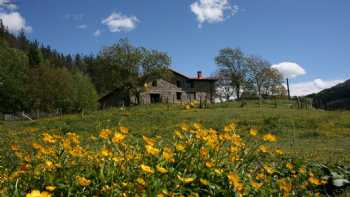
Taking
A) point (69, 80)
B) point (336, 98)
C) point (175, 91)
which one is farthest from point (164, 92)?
point (336, 98)

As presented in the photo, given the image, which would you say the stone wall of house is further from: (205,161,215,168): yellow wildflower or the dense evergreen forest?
(205,161,215,168): yellow wildflower

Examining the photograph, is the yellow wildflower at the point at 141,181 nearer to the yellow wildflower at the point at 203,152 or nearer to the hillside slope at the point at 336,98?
the yellow wildflower at the point at 203,152

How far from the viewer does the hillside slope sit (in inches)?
1528

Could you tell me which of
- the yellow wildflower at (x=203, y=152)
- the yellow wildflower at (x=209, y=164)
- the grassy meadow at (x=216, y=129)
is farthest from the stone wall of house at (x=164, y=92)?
the yellow wildflower at (x=209, y=164)

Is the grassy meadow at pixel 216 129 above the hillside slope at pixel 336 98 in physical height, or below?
below

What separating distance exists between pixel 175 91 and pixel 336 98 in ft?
77.9

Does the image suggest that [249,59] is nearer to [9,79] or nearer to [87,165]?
[9,79]

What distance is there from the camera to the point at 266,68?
224 feet

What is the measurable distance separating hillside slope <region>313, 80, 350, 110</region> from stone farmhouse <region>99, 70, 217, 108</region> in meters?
17.0

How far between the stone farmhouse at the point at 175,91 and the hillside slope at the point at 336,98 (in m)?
17.0

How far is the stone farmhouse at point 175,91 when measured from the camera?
177 ft

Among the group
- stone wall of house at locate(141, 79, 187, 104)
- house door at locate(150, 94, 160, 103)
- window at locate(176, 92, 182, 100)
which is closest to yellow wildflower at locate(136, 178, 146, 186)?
stone wall of house at locate(141, 79, 187, 104)

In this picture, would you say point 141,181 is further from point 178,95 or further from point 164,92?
point 178,95

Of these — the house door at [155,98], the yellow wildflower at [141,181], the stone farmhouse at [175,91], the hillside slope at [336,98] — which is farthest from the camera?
the house door at [155,98]
